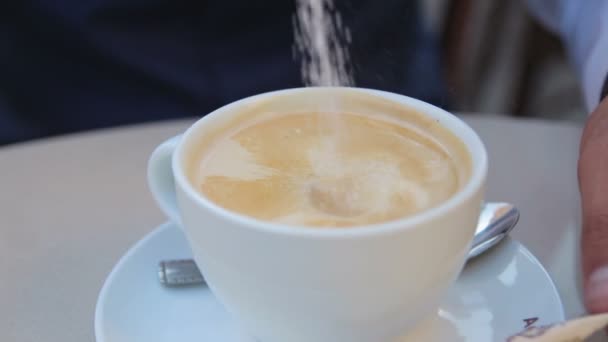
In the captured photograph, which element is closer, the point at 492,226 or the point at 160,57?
the point at 492,226

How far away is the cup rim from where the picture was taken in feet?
1.33

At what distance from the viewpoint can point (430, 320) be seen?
0.52 m

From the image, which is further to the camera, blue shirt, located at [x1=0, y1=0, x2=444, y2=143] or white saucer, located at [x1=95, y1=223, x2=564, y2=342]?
blue shirt, located at [x1=0, y1=0, x2=444, y2=143]

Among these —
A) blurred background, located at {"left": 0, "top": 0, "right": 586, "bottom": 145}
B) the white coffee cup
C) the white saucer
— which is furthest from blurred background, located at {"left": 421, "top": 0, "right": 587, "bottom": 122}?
the white coffee cup

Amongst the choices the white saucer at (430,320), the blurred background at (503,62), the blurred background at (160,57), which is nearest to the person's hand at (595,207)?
the white saucer at (430,320)

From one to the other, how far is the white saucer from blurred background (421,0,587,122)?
1150 millimetres

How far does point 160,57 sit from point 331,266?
75 centimetres

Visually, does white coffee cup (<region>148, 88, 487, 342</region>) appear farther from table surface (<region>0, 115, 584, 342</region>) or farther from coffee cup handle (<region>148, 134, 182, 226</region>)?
table surface (<region>0, 115, 584, 342</region>)

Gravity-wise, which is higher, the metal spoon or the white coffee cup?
the white coffee cup

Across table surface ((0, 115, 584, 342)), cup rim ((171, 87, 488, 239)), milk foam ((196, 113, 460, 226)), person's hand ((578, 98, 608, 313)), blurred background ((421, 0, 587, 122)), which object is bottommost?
blurred background ((421, 0, 587, 122))

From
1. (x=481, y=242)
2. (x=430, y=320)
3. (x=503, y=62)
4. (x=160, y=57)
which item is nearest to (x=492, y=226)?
(x=481, y=242)

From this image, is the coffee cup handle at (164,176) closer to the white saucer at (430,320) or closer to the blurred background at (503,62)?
the white saucer at (430,320)

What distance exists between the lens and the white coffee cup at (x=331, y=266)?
0.41 metres

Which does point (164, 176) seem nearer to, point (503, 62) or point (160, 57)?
point (160, 57)
